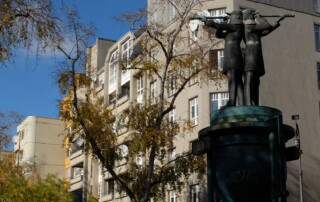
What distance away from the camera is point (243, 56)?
1678 cm

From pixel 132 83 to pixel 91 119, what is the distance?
84.7ft

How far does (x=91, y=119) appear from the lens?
31156 mm

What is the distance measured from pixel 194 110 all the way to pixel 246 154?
3189cm

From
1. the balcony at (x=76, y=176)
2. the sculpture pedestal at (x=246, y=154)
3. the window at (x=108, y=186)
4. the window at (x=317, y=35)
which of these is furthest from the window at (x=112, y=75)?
the sculpture pedestal at (x=246, y=154)

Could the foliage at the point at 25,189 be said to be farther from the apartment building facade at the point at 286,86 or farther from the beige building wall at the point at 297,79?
the beige building wall at the point at 297,79

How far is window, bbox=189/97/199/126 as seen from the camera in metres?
46.7

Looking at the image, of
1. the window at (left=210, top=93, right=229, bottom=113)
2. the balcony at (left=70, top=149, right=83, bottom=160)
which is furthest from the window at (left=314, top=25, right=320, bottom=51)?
the balcony at (left=70, top=149, right=83, bottom=160)

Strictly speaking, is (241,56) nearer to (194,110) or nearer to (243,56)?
(243,56)

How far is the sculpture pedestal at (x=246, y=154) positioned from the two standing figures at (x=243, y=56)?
100cm

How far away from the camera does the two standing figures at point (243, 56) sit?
1648cm

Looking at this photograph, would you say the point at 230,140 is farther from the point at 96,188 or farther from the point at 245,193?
the point at 96,188

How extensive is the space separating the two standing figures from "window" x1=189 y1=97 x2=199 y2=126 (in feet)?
97.8

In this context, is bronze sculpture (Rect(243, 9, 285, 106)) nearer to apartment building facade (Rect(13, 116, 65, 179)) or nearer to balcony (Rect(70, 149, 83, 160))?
balcony (Rect(70, 149, 83, 160))

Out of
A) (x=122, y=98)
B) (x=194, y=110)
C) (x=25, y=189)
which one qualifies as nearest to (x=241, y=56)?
(x=194, y=110)
